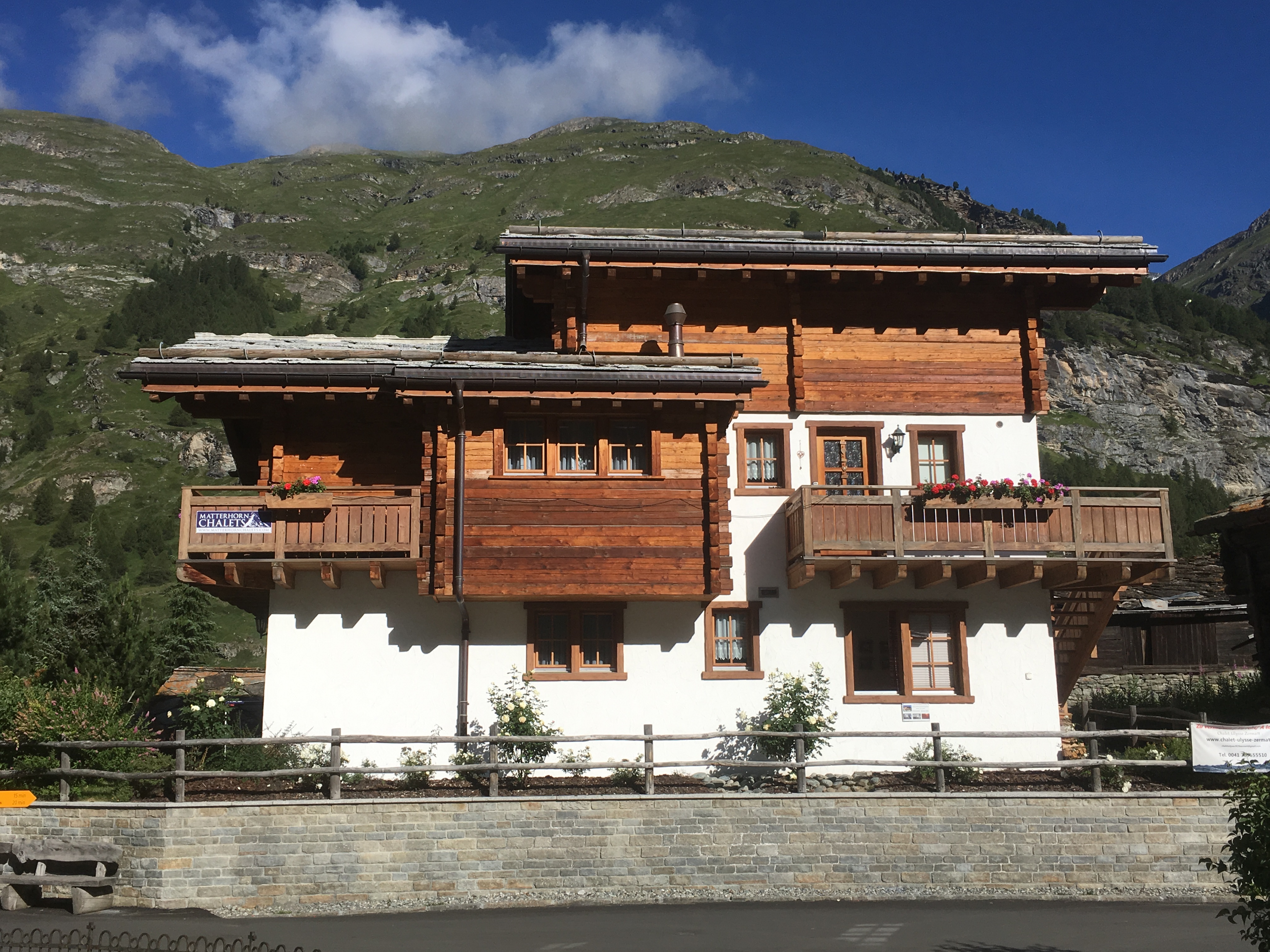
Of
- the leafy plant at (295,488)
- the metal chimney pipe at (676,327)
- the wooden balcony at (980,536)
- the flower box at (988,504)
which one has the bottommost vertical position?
the wooden balcony at (980,536)

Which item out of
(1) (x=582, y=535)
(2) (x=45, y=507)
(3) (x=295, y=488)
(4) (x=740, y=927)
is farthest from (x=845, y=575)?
(2) (x=45, y=507)

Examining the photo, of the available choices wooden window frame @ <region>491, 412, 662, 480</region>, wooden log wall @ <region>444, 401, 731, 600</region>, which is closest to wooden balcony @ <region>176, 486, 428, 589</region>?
wooden log wall @ <region>444, 401, 731, 600</region>

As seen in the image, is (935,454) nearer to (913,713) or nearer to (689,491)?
(913,713)

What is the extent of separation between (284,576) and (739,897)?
30.1 feet

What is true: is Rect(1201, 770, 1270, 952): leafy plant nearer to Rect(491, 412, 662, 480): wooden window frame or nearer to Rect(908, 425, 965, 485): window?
Rect(491, 412, 662, 480): wooden window frame

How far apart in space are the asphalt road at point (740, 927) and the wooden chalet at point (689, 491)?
14.2 ft

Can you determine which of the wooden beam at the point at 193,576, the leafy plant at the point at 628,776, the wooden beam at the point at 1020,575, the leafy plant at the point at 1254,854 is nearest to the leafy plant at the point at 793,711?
the leafy plant at the point at 628,776

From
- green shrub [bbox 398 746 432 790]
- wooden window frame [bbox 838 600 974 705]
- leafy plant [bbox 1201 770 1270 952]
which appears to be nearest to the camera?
leafy plant [bbox 1201 770 1270 952]

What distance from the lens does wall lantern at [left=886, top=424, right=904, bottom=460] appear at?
21094 mm

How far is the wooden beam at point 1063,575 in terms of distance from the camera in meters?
19.4

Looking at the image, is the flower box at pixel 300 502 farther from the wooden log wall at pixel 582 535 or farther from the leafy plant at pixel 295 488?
the wooden log wall at pixel 582 535

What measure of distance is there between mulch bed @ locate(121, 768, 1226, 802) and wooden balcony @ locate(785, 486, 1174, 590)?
349 cm

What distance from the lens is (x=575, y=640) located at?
64.6ft

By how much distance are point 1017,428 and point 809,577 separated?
18.2 feet
